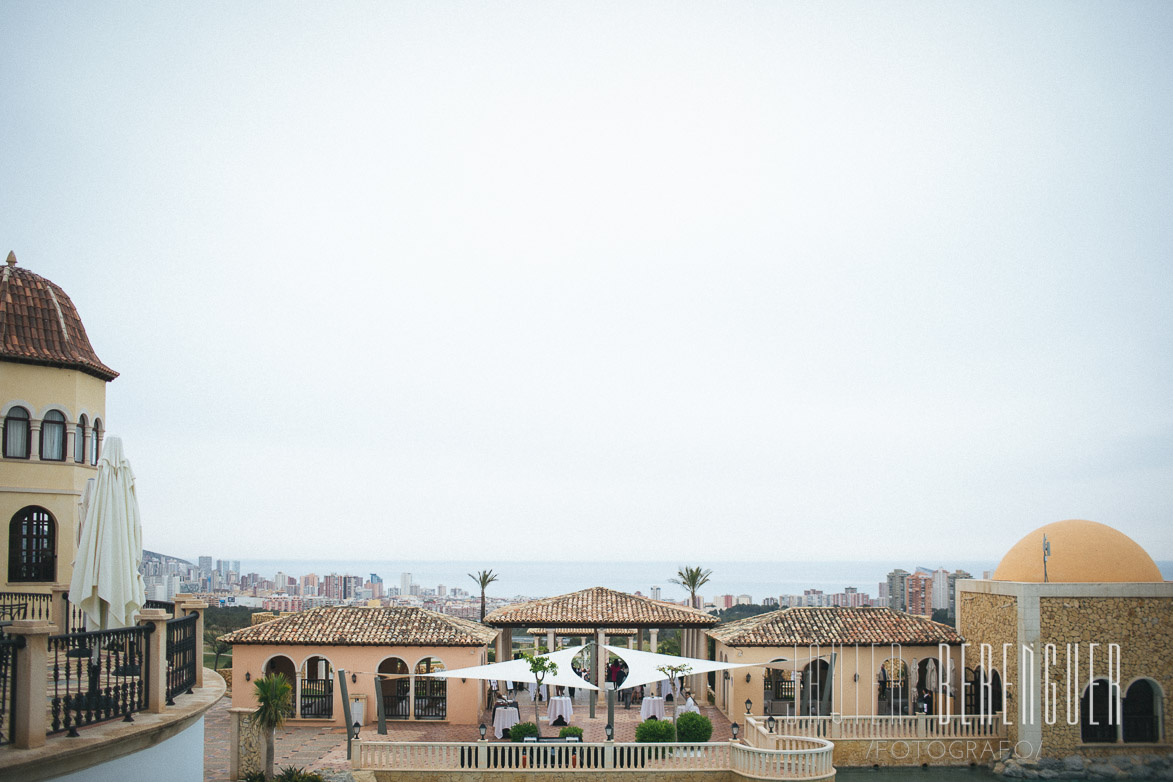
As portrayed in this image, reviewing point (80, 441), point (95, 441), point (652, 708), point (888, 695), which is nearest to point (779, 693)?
point (888, 695)

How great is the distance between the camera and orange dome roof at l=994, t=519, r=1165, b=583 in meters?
26.1

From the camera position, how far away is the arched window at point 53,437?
18453 millimetres

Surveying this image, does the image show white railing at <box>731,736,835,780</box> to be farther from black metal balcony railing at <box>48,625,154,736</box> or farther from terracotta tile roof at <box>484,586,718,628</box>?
black metal balcony railing at <box>48,625,154,736</box>

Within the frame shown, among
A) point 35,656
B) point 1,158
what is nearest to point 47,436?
point 1,158

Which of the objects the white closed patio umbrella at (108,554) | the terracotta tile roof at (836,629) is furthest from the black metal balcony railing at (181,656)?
the terracotta tile roof at (836,629)

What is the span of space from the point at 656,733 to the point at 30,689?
57.1 ft

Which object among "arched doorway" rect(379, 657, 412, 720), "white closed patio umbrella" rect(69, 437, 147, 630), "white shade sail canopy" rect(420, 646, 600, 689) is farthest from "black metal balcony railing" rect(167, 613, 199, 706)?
"arched doorway" rect(379, 657, 412, 720)

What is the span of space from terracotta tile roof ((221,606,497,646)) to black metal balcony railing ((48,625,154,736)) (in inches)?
699

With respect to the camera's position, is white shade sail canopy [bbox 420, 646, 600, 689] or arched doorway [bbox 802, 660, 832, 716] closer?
white shade sail canopy [bbox 420, 646, 600, 689]

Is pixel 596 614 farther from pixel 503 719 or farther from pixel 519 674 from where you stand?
pixel 519 674

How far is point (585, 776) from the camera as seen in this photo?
71.5 feet

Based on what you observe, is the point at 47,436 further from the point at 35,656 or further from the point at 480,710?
the point at 480,710

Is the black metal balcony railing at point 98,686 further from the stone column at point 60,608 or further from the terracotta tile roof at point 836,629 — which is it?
the terracotta tile roof at point 836,629

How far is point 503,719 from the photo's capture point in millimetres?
25641
